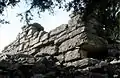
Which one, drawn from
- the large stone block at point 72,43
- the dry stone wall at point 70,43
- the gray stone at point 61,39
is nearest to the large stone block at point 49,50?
the dry stone wall at point 70,43

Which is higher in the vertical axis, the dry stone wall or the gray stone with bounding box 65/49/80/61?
the dry stone wall

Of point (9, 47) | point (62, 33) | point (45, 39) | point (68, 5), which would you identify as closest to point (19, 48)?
point (9, 47)

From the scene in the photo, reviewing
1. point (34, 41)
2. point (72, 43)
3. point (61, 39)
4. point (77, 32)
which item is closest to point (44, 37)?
point (34, 41)

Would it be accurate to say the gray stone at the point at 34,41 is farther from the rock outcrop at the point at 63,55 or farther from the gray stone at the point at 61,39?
the gray stone at the point at 61,39

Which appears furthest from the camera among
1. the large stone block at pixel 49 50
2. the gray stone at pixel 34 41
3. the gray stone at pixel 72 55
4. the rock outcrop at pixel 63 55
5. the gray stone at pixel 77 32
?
the gray stone at pixel 34 41

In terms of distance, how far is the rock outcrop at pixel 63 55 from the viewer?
5961 mm

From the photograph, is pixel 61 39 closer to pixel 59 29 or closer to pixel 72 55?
pixel 59 29

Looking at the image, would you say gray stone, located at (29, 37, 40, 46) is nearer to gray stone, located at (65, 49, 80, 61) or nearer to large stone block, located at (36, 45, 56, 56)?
large stone block, located at (36, 45, 56, 56)

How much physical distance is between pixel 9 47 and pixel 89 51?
6.27 metres

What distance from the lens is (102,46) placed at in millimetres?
9695

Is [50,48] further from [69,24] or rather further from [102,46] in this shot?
[102,46]

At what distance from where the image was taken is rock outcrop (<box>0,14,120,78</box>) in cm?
596

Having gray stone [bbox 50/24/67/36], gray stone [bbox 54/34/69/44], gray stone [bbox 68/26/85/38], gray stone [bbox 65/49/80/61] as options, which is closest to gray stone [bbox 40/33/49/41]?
gray stone [bbox 50/24/67/36]

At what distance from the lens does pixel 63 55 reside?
1002 cm
